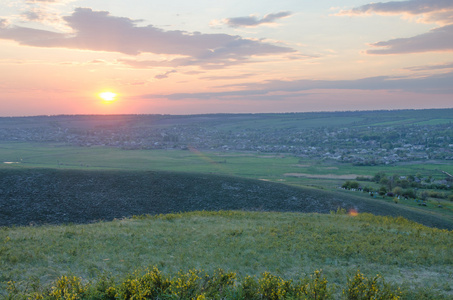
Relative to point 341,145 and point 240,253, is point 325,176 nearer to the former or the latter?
point 240,253

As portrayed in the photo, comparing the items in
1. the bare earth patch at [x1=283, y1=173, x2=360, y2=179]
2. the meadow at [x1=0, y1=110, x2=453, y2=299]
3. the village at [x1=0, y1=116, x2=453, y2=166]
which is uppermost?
the meadow at [x1=0, y1=110, x2=453, y2=299]

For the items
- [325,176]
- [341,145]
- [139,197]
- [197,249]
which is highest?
[197,249]

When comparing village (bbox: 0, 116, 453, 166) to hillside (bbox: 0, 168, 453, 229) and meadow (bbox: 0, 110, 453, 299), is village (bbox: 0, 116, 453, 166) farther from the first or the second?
meadow (bbox: 0, 110, 453, 299)

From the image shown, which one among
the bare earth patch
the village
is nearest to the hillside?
the bare earth patch

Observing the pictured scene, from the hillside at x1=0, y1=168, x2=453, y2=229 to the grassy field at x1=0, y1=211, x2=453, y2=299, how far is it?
13219mm

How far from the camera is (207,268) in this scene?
12.8 meters

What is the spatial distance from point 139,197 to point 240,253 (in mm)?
25852

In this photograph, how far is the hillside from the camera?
32.5 m

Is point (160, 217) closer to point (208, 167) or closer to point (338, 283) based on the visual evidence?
point (338, 283)

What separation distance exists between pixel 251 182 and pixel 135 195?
1652cm

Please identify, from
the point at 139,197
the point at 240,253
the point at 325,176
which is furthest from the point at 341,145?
the point at 240,253

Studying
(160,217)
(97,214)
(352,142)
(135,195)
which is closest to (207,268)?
(160,217)

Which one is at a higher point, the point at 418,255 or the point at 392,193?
the point at 418,255

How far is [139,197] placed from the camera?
38594 mm
